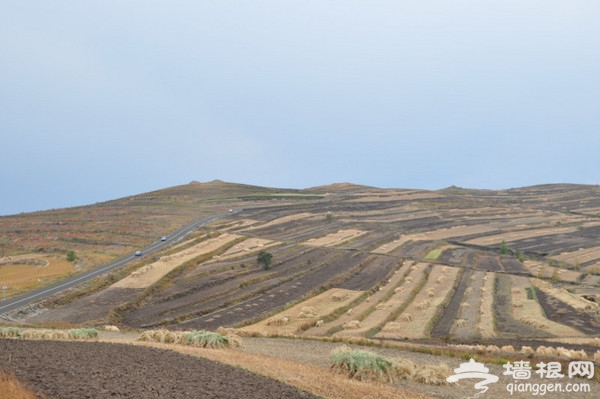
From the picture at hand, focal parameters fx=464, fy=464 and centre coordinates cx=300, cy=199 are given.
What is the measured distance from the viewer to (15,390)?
12.9 meters

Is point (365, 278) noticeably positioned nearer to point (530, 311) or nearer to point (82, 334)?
point (530, 311)

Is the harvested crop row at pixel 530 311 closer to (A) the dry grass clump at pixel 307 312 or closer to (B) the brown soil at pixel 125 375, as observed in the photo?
(A) the dry grass clump at pixel 307 312

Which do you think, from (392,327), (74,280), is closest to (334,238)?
(74,280)

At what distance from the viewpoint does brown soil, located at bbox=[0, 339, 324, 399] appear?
14.2 m

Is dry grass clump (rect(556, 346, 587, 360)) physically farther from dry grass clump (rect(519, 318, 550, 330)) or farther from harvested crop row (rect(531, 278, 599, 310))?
harvested crop row (rect(531, 278, 599, 310))

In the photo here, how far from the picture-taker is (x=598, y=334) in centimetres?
4097

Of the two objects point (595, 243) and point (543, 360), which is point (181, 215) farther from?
point (543, 360)

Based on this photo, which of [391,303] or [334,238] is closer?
[391,303]

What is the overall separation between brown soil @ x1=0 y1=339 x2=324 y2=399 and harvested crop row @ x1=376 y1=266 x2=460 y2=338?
24.7m

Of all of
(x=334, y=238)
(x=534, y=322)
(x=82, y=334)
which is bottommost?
(x=534, y=322)

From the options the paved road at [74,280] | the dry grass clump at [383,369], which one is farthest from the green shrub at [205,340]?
the paved road at [74,280]

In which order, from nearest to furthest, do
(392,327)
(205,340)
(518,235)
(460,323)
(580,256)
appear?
(205,340) → (392,327) → (460,323) → (580,256) → (518,235)

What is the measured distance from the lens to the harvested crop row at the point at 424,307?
139ft

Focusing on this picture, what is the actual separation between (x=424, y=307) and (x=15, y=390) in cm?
4766
